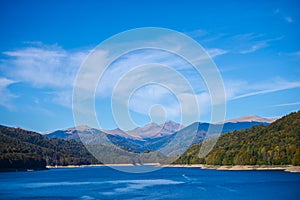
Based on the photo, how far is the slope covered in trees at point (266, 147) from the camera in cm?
11581

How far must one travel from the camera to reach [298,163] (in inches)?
4161

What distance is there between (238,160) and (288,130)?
20.5 m

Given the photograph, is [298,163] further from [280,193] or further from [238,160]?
[280,193]

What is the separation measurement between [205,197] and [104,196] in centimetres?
1654

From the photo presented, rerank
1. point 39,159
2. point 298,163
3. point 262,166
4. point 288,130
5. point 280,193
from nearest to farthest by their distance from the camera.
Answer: point 280,193 → point 298,163 → point 262,166 → point 288,130 → point 39,159

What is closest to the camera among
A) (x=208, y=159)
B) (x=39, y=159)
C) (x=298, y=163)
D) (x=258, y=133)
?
(x=298, y=163)

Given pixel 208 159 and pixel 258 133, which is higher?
pixel 258 133

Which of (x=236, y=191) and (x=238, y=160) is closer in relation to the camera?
(x=236, y=191)

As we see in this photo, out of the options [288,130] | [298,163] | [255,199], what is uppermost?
[288,130]

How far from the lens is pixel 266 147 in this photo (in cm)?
12531

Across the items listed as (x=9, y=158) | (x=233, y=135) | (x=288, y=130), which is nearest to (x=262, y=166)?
(x=288, y=130)

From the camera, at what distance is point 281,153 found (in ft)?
380

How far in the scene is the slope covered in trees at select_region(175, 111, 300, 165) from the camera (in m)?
116

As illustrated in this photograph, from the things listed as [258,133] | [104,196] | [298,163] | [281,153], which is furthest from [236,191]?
[258,133]
